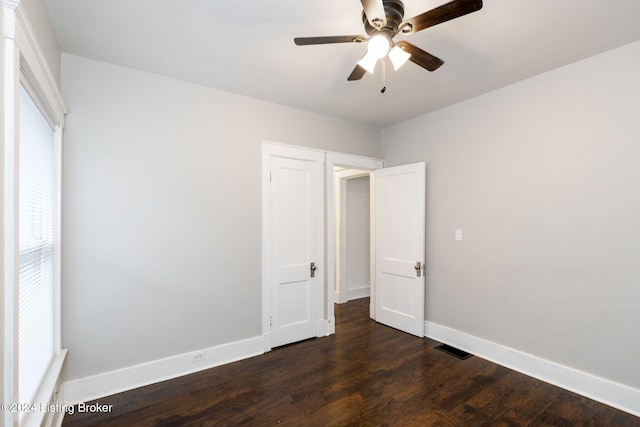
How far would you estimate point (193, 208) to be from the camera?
8.98ft

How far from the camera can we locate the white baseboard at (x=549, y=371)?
6.99 ft

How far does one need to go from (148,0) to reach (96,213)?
164cm

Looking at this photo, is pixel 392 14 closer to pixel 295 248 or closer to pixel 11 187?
pixel 11 187

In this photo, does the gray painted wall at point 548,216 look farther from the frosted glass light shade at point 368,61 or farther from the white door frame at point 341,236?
the frosted glass light shade at point 368,61

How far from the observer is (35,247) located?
1.69 meters

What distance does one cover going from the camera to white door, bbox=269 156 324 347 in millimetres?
3207

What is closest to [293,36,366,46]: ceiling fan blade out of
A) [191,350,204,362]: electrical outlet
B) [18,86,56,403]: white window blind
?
[18,86,56,403]: white window blind

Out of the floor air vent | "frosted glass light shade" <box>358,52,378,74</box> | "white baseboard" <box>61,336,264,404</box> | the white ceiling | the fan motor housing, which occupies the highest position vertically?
the white ceiling

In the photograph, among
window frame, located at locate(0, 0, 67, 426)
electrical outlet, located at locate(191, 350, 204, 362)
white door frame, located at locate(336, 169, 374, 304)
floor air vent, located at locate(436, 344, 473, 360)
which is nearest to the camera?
window frame, located at locate(0, 0, 67, 426)

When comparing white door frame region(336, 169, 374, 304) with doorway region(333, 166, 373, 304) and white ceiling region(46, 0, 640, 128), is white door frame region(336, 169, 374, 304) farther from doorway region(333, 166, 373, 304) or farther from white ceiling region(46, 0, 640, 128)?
white ceiling region(46, 0, 640, 128)

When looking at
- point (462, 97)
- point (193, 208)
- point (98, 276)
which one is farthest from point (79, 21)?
point (462, 97)

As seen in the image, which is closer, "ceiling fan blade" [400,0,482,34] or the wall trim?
"ceiling fan blade" [400,0,482,34]

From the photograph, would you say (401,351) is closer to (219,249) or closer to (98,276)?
(219,249)

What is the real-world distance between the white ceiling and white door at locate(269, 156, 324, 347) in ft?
3.02
